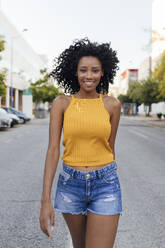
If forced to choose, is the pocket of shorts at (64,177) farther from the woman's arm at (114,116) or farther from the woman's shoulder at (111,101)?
the woman's shoulder at (111,101)

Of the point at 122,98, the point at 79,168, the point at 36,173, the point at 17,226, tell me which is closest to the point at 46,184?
the point at 79,168

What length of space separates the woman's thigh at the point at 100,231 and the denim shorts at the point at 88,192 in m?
0.05

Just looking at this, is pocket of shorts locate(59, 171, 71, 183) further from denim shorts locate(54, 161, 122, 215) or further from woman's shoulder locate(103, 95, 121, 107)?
woman's shoulder locate(103, 95, 121, 107)

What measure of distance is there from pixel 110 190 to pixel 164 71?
2710 centimetres

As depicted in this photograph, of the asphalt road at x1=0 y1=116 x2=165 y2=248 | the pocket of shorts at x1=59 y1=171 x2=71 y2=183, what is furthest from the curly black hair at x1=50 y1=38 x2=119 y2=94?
the asphalt road at x1=0 y1=116 x2=165 y2=248

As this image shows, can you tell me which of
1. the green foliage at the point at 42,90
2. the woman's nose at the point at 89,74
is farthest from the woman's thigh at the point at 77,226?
the green foliage at the point at 42,90

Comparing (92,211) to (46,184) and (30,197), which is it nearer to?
(46,184)

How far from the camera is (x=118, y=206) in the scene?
228cm

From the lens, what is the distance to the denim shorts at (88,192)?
2.27 metres

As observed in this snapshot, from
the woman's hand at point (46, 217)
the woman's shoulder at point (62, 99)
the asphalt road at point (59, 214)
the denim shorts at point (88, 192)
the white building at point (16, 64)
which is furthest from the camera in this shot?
the white building at point (16, 64)

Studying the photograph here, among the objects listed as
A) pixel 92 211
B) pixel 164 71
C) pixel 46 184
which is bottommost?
pixel 92 211

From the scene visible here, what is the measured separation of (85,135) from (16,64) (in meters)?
56.8

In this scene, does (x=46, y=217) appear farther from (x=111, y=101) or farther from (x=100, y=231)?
(x=111, y=101)

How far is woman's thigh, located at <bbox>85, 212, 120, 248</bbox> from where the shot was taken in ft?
7.19
